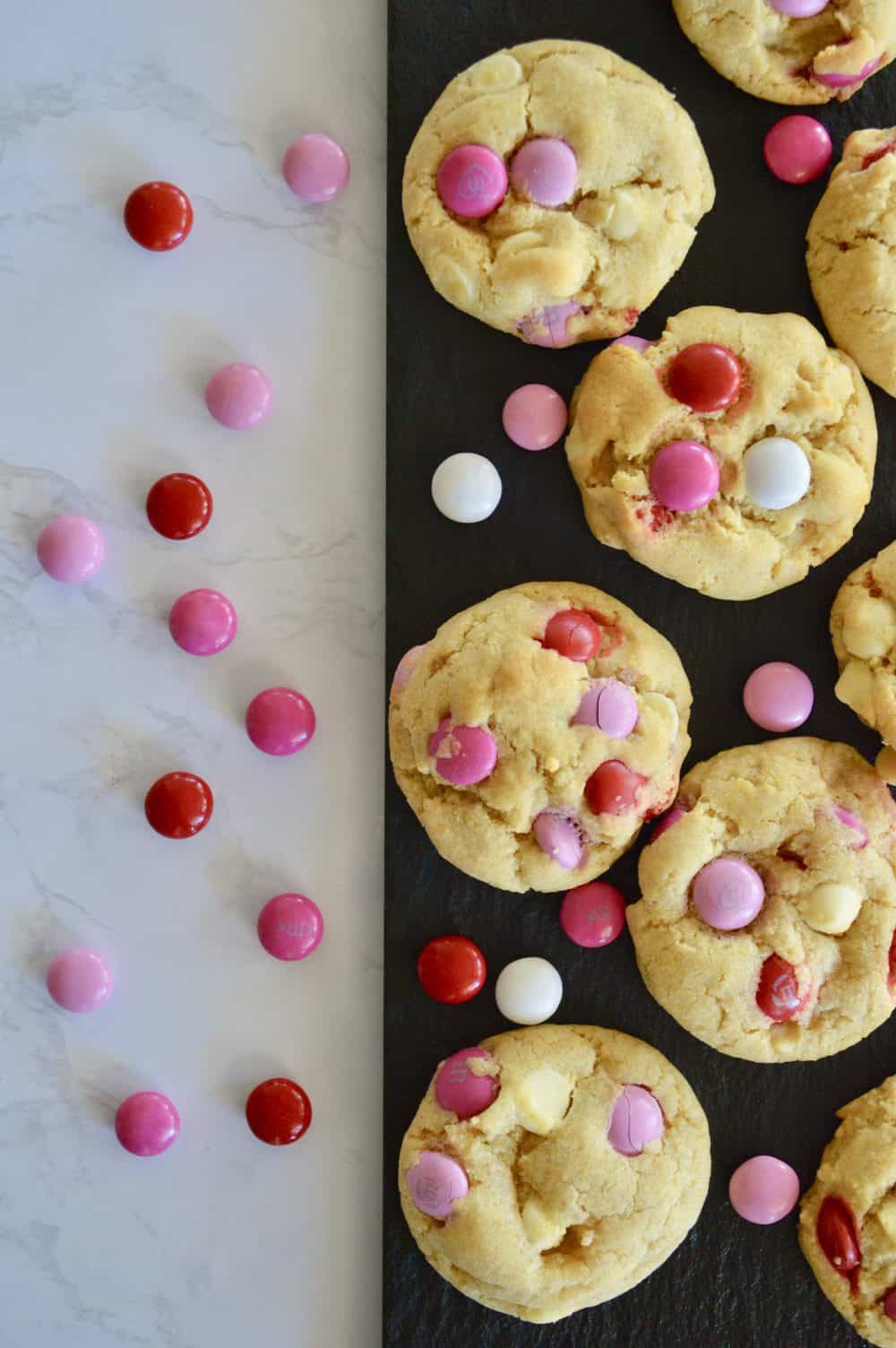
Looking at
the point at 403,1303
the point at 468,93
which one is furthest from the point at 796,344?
the point at 403,1303

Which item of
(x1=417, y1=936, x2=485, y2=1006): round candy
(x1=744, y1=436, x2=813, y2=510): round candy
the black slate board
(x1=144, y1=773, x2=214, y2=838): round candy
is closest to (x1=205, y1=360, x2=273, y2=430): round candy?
the black slate board

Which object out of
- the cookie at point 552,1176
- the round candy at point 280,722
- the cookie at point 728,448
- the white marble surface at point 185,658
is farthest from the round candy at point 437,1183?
the cookie at point 728,448

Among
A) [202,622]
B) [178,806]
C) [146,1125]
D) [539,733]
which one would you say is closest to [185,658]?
[202,622]

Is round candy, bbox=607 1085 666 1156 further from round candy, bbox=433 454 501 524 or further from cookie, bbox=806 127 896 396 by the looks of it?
cookie, bbox=806 127 896 396

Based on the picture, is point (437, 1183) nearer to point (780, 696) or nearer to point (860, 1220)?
point (860, 1220)

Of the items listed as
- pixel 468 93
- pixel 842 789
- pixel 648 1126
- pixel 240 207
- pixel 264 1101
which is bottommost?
pixel 264 1101

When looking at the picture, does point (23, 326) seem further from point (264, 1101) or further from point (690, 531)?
point (264, 1101)
